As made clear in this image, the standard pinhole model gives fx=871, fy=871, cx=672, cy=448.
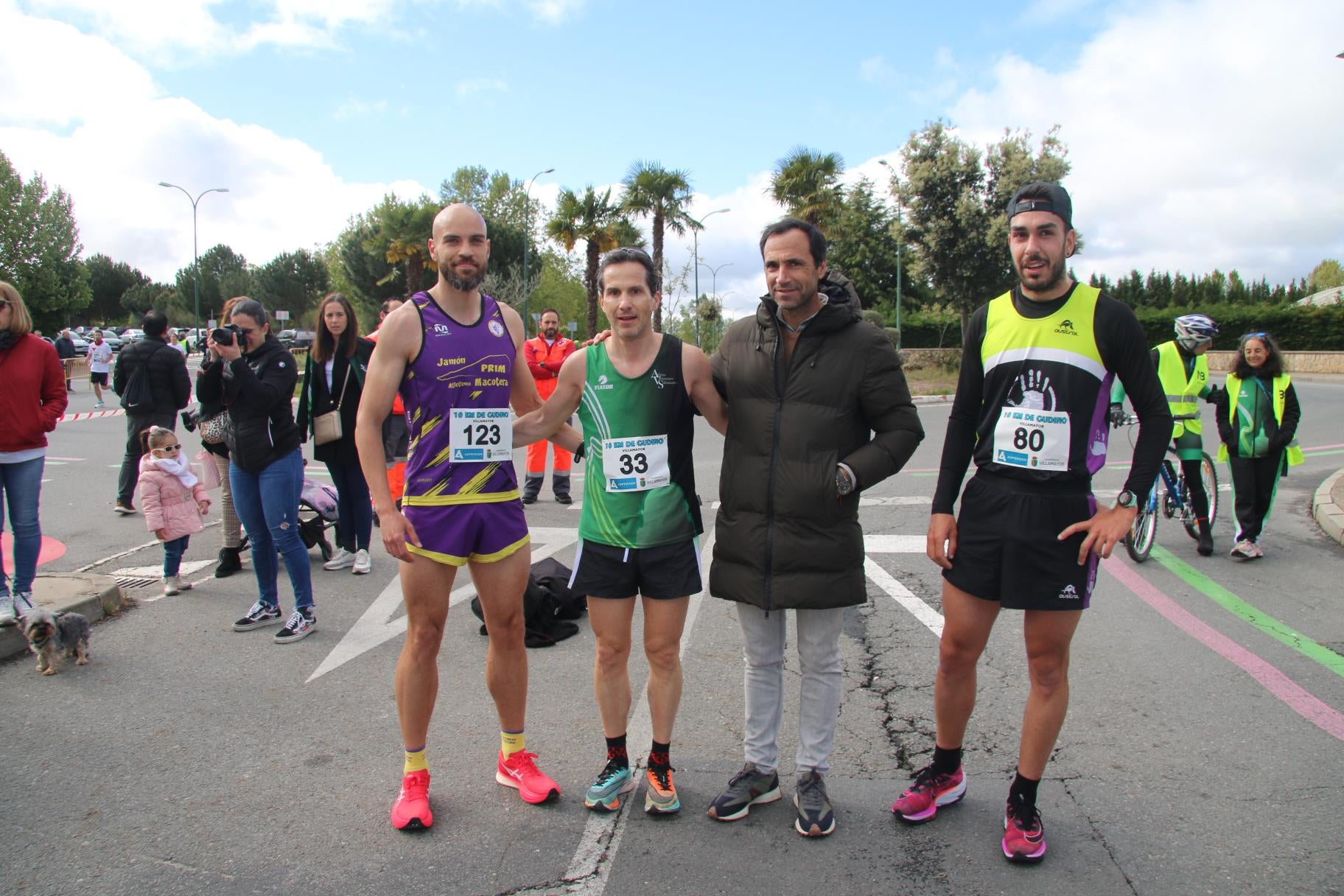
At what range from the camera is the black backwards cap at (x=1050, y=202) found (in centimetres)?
287

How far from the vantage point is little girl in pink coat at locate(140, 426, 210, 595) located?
5.95 metres

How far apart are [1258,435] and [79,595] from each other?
845 cm

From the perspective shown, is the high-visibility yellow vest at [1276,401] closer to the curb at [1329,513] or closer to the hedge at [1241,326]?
the curb at [1329,513]

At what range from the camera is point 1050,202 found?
287cm

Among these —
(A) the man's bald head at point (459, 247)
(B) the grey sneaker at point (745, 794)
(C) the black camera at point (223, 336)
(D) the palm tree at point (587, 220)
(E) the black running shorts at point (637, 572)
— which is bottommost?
(B) the grey sneaker at point (745, 794)

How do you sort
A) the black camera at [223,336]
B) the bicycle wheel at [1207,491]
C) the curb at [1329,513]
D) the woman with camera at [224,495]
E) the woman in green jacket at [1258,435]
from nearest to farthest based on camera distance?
the black camera at [223,336]
the woman with camera at [224,495]
the woman in green jacket at [1258,435]
the bicycle wheel at [1207,491]
the curb at [1329,513]

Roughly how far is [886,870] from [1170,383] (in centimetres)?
569

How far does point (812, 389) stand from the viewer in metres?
3.00

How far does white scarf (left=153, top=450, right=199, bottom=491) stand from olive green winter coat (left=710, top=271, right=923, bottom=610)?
185 inches

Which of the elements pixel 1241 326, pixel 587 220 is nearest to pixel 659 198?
pixel 587 220

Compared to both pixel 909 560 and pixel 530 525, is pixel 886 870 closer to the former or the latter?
pixel 909 560

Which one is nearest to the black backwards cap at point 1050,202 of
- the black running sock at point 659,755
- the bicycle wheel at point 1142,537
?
the black running sock at point 659,755

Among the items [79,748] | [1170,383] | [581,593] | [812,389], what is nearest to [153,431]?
[79,748]

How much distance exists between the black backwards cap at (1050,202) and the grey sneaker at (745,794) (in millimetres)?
2127
